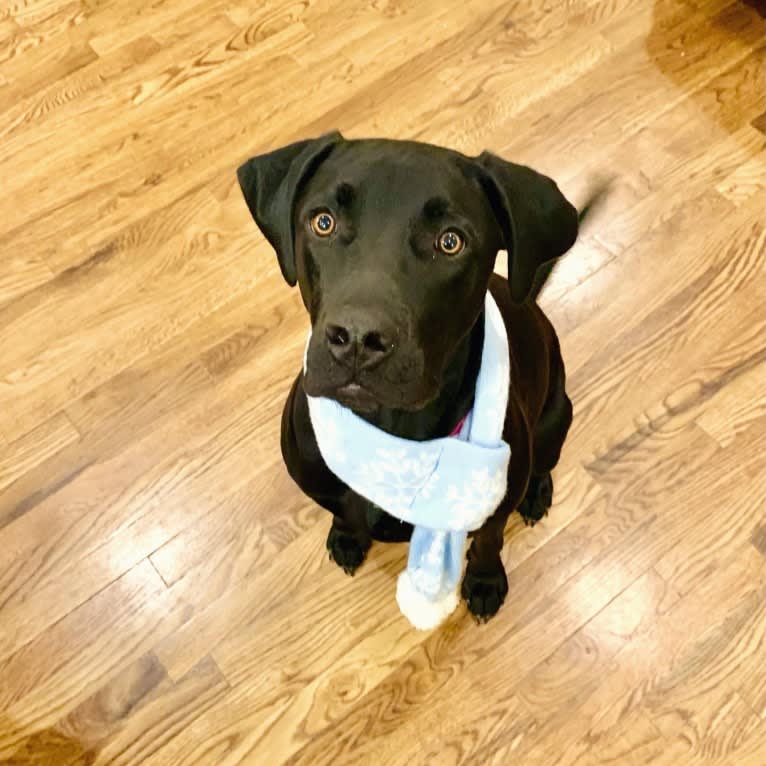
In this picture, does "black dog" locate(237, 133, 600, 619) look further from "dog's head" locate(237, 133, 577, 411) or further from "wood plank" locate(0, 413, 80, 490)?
"wood plank" locate(0, 413, 80, 490)

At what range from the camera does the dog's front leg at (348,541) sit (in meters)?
1.80

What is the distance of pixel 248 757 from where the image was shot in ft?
5.79

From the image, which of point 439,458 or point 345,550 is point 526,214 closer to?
point 439,458

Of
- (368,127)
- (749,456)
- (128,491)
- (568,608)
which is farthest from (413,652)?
(368,127)

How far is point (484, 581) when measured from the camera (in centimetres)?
183

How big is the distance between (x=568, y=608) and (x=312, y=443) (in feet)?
2.29

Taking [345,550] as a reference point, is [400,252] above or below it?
above

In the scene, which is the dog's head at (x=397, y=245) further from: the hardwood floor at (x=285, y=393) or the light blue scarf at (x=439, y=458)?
the hardwood floor at (x=285, y=393)

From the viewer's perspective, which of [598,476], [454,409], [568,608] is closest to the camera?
[454,409]

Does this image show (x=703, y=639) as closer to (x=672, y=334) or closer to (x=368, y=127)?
(x=672, y=334)

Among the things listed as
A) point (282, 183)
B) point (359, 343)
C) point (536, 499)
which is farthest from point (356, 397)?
point (536, 499)

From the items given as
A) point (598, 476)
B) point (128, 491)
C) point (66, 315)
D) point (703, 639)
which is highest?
point (66, 315)

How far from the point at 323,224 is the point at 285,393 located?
2.99ft

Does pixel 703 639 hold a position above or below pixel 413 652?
below
